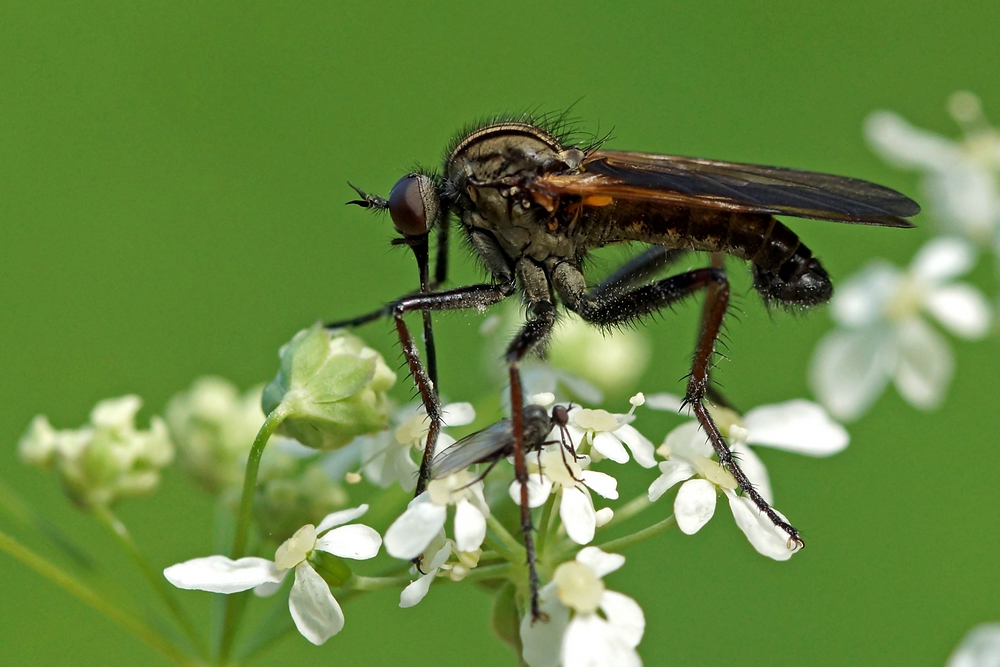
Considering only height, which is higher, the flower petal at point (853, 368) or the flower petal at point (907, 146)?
the flower petal at point (907, 146)

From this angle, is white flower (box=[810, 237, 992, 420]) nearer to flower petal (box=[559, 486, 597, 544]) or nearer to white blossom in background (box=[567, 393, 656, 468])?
white blossom in background (box=[567, 393, 656, 468])

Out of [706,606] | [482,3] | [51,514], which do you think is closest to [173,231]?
[51,514]

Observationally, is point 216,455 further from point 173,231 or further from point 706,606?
point 173,231

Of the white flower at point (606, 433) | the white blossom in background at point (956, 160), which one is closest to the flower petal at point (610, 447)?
the white flower at point (606, 433)

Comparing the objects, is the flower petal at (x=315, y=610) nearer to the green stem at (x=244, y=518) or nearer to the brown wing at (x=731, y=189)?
the green stem at (x=244, y=518)

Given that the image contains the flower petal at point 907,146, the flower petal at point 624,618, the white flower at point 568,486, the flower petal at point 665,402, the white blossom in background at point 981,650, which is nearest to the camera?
the white blossom in background at point 981,650

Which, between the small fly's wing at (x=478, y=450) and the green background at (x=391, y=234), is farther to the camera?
the green background at (x=391, y=234)

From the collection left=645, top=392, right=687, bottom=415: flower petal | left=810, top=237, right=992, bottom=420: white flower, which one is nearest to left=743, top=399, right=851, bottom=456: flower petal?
left=645, top=392, right=687, bottom=415: flower petal
